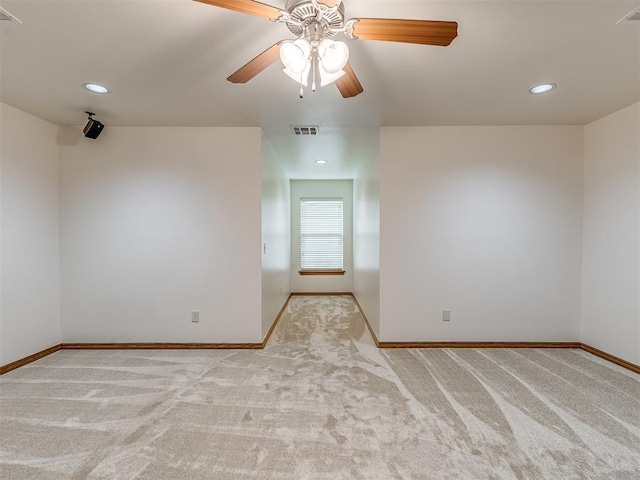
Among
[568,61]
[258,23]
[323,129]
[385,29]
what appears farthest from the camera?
[323,129]

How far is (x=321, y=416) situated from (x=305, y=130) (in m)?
2.85

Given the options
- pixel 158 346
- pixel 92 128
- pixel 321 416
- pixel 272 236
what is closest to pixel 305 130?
pixel 272 236

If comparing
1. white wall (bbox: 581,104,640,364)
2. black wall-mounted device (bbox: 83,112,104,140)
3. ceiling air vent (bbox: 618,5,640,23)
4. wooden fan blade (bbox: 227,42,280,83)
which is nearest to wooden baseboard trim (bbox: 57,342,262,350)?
black wall-mounted device (bbox: 83,112,104,140)

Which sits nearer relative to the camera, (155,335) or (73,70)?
(73,70)

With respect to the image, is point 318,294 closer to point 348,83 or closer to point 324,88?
point 324,88

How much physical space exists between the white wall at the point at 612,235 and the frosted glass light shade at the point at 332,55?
319 centimetres

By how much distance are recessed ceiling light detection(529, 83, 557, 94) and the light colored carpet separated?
8.13ft

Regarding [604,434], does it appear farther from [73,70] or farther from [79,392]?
[73,70]

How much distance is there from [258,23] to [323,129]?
5.68ft

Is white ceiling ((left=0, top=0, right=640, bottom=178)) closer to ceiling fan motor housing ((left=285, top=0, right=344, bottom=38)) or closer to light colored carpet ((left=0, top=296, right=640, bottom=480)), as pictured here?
ceiling fan motor housing ((left=285, top=0, right=344, bottom=38))

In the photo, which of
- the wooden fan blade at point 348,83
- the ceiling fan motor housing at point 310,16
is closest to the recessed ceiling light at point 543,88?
the wooden fan blade at point 348,83

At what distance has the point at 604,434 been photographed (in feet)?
6.26

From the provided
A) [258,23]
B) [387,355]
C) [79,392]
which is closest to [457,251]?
[387,355]

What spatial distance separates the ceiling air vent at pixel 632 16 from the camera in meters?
1.64
